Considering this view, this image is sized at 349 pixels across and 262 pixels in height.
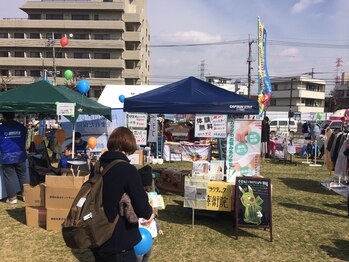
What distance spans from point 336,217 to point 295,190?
2.15 m

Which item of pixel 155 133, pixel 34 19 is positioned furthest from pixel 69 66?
pixel 155 133

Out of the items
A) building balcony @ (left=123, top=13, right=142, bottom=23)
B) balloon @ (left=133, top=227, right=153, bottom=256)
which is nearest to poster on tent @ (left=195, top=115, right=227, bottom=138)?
balloon @ (left=133, top=227, right=153, bottom=256)

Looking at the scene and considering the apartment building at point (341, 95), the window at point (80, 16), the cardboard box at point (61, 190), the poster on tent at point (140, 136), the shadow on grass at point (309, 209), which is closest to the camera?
the cardboard box at point (61, 190)

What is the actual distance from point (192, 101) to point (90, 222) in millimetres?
4914

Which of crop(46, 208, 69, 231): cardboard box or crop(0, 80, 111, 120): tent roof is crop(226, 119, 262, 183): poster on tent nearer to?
crop(46, 208, 69, 231): cardboard box

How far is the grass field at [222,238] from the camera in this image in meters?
4.48

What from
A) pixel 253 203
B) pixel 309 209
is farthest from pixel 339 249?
pixel 309 209

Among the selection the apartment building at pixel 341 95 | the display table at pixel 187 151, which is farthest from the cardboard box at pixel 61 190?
the apartment building at pixel 341 95

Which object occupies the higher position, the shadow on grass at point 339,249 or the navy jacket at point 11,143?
the navy jacket at point 11,143

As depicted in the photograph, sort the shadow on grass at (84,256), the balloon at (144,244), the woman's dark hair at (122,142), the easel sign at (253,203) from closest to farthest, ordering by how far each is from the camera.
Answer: the woman's dark hair at (122,142)
the balloon at (144,244)
the shadow on grass at (84,256)
the easel sign at (253,203)

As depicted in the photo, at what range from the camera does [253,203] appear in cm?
496

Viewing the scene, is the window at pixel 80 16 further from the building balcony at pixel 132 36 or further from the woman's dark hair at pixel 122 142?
the woman's dark hair at pixel 122 142

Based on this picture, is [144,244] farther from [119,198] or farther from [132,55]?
[132,55]

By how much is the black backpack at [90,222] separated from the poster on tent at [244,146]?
387 centimetres
